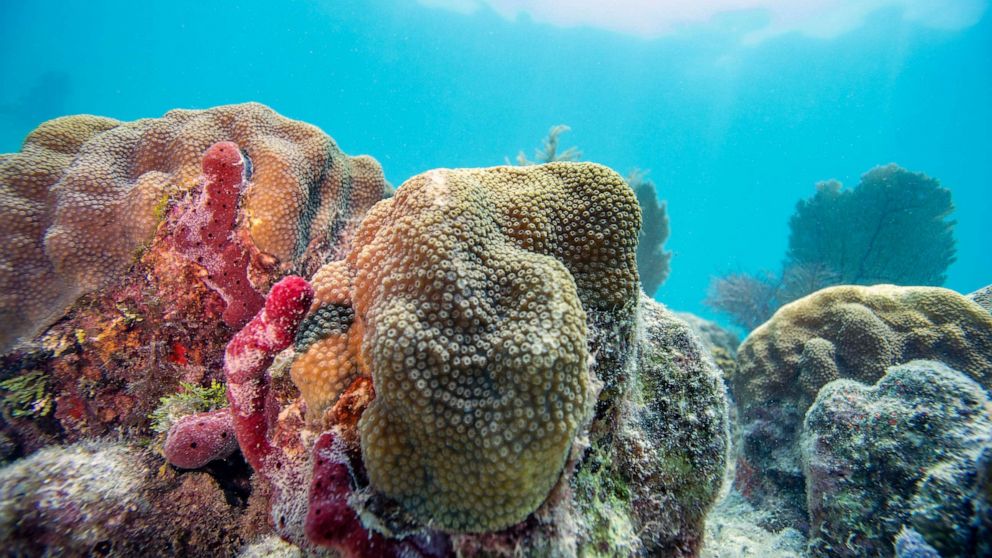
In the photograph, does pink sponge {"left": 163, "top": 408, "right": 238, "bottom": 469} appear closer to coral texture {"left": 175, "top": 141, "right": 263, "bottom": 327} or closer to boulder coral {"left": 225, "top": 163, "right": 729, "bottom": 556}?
boulder coral {"left": 225, "top": 163, "right": 729, "bottom": 556}

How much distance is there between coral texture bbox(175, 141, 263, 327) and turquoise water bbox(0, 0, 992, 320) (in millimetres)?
53762

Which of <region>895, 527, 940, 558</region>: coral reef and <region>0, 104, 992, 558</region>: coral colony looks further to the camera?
<region>895, 527, 940, 558</region>: coral reef

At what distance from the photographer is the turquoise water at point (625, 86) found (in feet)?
205

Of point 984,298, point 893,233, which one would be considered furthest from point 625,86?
point 984,298

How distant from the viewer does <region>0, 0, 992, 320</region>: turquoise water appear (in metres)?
62.4

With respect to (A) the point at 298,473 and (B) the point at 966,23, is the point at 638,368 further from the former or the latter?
(B) the point at 966,23

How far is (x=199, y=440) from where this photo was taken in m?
2.55

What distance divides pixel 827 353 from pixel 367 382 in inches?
241

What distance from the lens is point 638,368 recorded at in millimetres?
2850

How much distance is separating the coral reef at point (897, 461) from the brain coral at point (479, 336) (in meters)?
2.40

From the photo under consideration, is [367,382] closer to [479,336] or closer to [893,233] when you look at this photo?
[479,336]

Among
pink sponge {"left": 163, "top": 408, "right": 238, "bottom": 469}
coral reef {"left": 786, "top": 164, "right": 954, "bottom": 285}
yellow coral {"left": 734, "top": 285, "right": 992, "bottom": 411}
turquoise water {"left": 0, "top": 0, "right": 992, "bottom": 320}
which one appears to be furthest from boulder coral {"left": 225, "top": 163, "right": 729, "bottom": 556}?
turquoise water {"left": 0, "top": 0, "right": 992, "bottom": 320}

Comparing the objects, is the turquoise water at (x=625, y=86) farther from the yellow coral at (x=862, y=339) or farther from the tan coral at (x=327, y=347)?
the tan coral at (x=327, y=347)

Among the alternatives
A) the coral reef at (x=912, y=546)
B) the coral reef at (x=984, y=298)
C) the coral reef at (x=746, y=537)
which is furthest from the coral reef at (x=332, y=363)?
the coral reef at (x=984, y=298)
